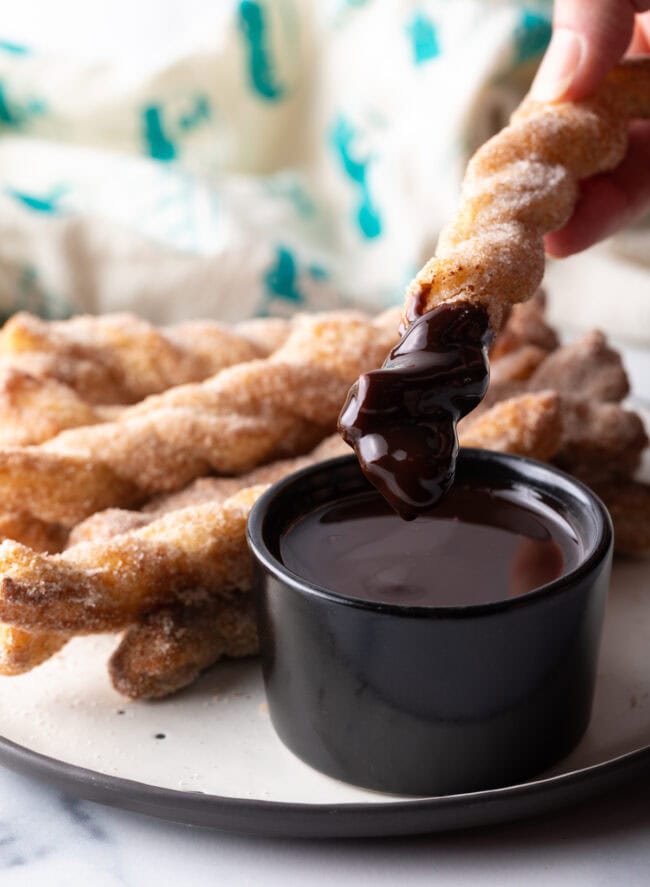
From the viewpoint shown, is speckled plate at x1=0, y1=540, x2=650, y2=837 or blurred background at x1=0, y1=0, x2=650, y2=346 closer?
speckled plate at x1=0, y1=540, x2=650, y2=837

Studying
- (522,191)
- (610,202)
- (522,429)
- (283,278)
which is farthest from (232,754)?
(283,278)

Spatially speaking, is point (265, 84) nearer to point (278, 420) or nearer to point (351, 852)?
point (278, 420)

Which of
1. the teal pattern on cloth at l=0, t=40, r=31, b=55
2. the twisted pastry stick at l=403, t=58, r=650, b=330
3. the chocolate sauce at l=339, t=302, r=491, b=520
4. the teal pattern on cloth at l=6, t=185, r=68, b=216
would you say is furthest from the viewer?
the teal pattern on cloth at l=0, t=40, r=31, b=55

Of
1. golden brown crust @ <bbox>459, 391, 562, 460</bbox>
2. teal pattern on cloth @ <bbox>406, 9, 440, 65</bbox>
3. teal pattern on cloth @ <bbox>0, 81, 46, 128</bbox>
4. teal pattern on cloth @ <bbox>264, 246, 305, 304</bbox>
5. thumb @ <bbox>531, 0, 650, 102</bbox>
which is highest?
thumb @ <bbox>531, 0, 650, 102</bbox>

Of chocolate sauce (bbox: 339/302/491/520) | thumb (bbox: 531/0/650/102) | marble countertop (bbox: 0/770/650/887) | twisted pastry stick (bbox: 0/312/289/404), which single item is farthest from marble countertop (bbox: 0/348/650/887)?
thumb (bbox: 531/0/650/102)

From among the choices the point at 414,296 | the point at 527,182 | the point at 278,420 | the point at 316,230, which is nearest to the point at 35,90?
the point at 316,230

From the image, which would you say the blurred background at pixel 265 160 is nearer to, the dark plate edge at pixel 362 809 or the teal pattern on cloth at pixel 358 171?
the teal pattern on cloth at pixel 358 171

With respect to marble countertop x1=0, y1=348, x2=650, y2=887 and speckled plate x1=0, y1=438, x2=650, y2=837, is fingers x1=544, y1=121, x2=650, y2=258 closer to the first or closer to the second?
speckled plate x1=0, y1=438, x2=650, y2=837
